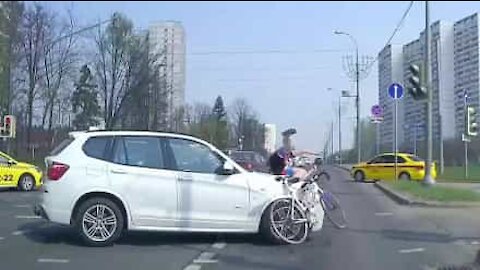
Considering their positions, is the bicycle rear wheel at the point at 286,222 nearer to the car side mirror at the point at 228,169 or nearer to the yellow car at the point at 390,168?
the car side mirror at the point at 228,169

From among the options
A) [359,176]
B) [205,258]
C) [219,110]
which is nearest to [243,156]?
[359,176]

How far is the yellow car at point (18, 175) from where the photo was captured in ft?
82.6

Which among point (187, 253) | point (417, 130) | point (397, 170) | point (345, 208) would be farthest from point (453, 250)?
point (417, 130)

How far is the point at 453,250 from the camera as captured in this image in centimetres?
1100

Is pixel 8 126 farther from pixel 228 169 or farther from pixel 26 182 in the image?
pixel 228 169

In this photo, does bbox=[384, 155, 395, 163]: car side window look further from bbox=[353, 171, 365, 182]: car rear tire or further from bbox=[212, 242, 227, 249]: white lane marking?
bbox=[212, 242, 227, 249]: white lane marking

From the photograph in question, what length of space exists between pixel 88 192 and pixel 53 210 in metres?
0.61

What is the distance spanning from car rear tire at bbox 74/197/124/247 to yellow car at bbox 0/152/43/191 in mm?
15281

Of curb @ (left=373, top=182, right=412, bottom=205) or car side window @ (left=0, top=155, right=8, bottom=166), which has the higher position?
car side window @ (left=0, top=155, right=8, bottom=166)

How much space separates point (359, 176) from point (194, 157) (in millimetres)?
27361

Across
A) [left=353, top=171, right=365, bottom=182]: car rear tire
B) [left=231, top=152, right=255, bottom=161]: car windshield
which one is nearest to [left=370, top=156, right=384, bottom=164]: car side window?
[left=353, top=171, right=365, bottom=182]: car rear tire

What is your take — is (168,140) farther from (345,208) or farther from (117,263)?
(345,208)

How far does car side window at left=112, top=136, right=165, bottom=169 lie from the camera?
11.1 meters

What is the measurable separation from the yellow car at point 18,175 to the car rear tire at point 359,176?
57.2ft
